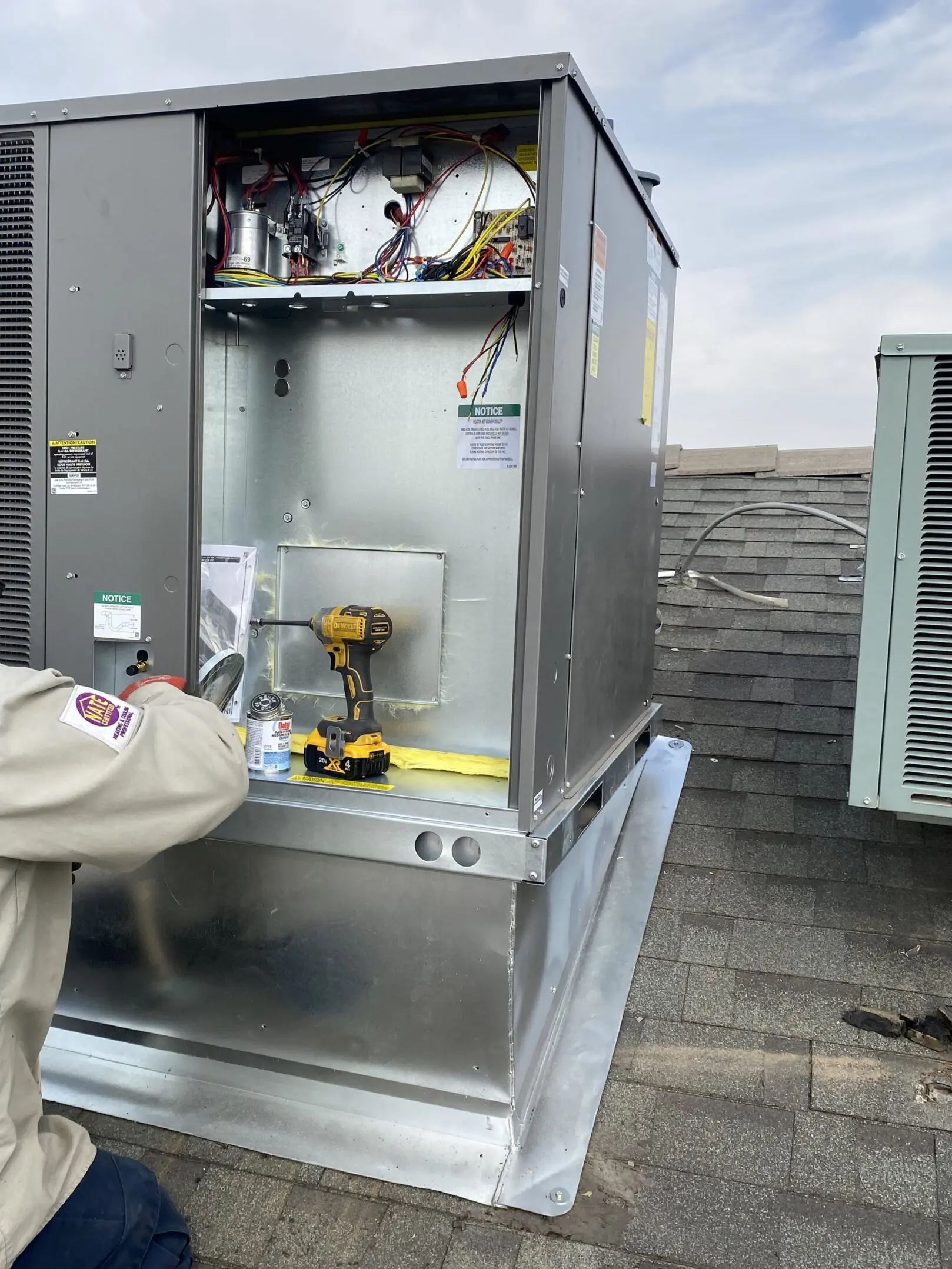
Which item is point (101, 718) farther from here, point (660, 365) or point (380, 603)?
point (660, 365)

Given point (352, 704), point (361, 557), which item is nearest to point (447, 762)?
point (352, 704)

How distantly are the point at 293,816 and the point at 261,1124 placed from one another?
654 millimetres

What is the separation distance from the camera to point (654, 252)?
263cm

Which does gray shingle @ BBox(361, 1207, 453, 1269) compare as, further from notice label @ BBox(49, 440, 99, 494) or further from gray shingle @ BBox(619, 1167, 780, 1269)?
notice label @ BBox(49, 440, 99, 494)

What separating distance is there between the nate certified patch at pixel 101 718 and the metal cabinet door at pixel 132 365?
498mm

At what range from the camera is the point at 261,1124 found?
207cm

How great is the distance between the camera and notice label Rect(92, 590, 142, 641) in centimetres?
201

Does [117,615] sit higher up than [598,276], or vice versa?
[598,276]

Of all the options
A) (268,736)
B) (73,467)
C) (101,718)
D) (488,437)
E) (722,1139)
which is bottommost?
(722,1139)

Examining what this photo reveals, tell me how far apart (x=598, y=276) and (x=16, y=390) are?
121 centimetres

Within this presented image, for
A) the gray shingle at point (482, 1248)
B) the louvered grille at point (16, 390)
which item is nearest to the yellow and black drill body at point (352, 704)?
the louvered grille at point (16, 390)

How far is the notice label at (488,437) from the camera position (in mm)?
2271

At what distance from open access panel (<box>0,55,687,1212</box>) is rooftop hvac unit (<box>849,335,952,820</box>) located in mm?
579

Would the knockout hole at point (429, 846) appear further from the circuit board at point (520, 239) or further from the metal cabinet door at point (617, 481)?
the circuit board at point (520, 239)
